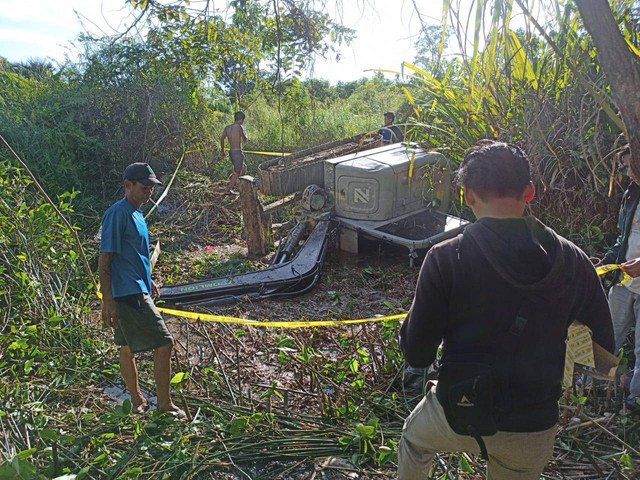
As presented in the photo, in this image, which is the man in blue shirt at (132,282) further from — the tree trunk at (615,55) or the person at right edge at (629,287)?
the person at right edge at (629,287)

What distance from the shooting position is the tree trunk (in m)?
1.57

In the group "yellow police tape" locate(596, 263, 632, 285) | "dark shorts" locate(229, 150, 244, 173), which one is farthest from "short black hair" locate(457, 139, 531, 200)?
"dark shorts" locate(229, 150, 244, 173)

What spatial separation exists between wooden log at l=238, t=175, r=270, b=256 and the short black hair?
525cm

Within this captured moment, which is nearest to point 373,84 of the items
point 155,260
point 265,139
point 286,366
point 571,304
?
point 265,139

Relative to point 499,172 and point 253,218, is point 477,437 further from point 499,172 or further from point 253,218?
point 253,218

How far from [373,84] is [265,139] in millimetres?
14506

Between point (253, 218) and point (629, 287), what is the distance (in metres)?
4.64

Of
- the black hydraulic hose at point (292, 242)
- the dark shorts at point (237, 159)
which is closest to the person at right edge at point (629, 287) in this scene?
the black hydraulic hose at point (292, 242)

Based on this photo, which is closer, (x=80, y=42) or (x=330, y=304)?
(x=330, y=304)

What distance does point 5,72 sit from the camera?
34.4 ft

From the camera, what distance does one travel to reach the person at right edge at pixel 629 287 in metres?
3.13

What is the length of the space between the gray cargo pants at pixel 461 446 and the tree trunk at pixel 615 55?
1.07 m

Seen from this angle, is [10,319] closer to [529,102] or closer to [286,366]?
[286,366]

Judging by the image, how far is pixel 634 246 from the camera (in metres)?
3.22
